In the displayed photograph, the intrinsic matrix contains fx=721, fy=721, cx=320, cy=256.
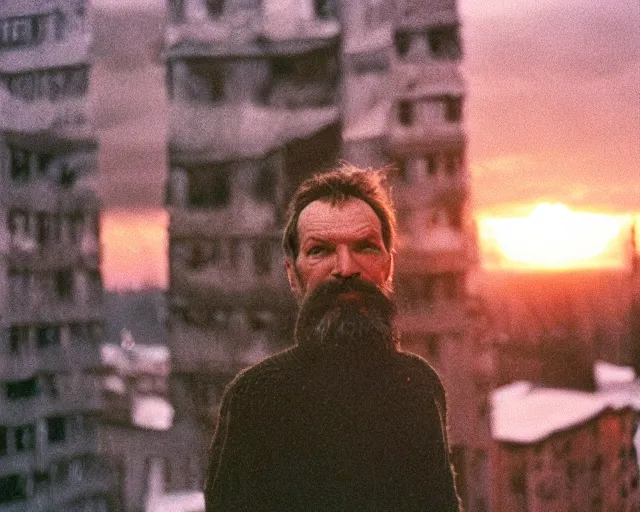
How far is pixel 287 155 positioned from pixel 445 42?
2.46 feet

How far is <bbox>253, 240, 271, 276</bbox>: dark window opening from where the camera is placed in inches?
114

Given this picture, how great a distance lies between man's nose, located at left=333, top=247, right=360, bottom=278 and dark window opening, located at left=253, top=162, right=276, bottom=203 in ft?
4.22

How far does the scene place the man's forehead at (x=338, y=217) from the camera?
1.65 m

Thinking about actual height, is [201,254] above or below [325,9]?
below

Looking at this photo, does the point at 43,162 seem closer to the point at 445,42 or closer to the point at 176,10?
the point at 176,10

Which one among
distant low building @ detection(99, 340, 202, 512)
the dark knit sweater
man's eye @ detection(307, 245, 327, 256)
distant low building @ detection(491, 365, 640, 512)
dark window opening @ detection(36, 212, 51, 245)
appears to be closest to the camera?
the dark knit sweater

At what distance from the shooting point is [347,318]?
1.60m

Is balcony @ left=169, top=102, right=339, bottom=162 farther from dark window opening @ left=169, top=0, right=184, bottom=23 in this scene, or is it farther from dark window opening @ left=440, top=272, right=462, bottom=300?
dark window opening @ left=440, top=272, right=462, bottom=300

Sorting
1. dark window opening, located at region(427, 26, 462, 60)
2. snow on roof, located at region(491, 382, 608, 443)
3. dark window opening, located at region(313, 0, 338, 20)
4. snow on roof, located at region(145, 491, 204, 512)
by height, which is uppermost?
dark window opening, located at region(313, 0, 338, 20)

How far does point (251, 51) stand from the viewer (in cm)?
290

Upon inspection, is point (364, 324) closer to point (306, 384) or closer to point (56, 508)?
point (306, 384)

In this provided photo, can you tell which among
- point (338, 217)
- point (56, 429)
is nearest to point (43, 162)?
point (56, 429)

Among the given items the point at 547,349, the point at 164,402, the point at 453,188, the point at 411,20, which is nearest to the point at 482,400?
the point at 547,349

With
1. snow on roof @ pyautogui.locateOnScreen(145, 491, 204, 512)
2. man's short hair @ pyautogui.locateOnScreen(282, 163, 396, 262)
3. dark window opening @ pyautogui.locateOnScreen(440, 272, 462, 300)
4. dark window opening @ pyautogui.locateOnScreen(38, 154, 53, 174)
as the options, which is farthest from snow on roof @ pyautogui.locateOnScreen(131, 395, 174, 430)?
man's short hair @ pyautogui.locateOnScreen(282, 163, 396, 262)
